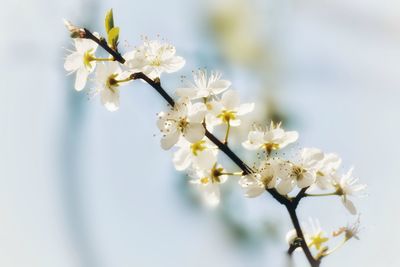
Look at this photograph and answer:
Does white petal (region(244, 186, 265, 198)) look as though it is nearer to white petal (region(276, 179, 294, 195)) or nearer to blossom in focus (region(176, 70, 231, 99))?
white petal (region(276, 179, 294, 195))

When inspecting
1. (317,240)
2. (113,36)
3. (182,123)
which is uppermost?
(113,36)

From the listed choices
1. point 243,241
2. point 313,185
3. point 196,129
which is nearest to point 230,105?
point 196,129

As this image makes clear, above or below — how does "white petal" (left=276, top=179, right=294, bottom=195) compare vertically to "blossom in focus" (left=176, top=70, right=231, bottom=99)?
below

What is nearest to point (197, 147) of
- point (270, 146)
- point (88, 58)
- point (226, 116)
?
point (226, 116)

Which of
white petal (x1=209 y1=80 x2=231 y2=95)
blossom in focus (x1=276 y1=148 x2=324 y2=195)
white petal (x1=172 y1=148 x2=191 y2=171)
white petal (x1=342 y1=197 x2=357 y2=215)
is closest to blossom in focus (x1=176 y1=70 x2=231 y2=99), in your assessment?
white petal (x1=209 y1=80 x2=231 y2=95)

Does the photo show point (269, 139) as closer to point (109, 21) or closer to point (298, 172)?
point (298, 172)

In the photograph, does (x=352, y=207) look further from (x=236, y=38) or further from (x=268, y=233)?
(x=236, y=38)
